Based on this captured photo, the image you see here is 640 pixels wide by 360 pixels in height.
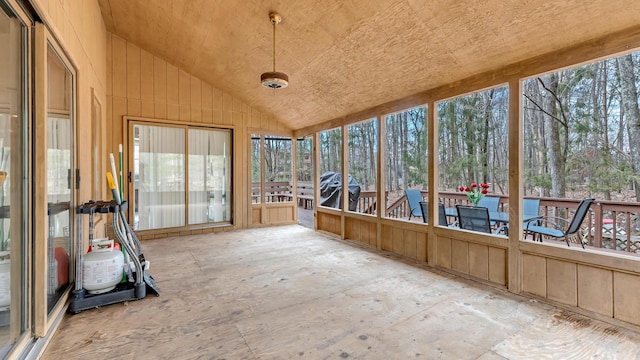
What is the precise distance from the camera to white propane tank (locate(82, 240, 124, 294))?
7.99 ft

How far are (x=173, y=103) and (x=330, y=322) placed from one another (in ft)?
16.5

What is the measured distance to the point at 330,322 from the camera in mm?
2260

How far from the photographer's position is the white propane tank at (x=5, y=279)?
1.49 metres

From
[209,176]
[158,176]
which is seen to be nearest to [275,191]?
[209,176]

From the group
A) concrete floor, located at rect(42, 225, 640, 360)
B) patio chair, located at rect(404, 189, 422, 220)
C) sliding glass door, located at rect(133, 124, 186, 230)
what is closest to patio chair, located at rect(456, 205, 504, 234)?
concrete floor, located at rect(42, 225, 640, 360)

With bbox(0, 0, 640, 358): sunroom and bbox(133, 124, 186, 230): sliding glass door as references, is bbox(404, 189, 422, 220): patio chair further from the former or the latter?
bbox(133, 124, 186, 230): sliding glass door

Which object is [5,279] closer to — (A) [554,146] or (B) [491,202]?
(B) [491,202]

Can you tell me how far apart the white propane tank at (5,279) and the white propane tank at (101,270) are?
90 cm

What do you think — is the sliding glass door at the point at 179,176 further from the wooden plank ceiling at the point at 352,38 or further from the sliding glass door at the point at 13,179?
the sliding glass door at the point at 13,179

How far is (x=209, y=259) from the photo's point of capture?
3.97 metres

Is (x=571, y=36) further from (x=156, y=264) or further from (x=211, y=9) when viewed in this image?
(x=156, y=264)

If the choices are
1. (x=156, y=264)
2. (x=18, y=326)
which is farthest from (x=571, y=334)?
(x=156, y=264)

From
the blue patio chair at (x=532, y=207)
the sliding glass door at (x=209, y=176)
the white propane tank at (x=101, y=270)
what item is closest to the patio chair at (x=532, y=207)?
the blue patio chair at (x=532, y=207)

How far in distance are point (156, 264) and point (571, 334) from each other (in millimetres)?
4331
